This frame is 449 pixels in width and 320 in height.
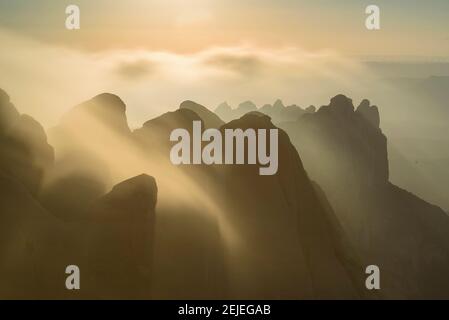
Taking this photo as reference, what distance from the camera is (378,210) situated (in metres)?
4.91

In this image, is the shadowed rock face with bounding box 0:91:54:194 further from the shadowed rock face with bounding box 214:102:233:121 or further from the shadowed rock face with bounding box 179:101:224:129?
the shadowed rock face with bounding box 214:102:233:121

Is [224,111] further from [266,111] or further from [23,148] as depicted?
[23,148]

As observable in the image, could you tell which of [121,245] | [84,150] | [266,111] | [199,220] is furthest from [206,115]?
[121,245]

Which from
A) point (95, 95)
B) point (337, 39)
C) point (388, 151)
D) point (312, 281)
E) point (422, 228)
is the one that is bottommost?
point (312, 281)

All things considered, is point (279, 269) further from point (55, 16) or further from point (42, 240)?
point (55, 16)

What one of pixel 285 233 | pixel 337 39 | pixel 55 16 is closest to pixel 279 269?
pixel 285 233

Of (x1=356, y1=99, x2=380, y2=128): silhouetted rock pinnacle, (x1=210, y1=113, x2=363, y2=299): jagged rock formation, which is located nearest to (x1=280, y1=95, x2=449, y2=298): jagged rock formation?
(x1=356, y1=99, x2=380, y2=128): silhouetted rock pinnacle

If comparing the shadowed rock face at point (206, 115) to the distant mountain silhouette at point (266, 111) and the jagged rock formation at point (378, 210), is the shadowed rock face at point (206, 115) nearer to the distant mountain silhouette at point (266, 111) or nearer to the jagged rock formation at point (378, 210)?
the distant mountain silhouette at point (266, 111)

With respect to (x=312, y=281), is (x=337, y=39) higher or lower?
higher

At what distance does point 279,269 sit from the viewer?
15.9ft

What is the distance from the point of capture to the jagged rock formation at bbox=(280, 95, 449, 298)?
4.88 meters

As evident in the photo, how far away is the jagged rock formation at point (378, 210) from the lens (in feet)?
16.0

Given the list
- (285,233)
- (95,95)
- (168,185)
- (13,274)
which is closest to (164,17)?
(95,95)

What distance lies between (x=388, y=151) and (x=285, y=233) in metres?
0.85
